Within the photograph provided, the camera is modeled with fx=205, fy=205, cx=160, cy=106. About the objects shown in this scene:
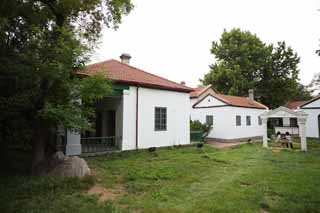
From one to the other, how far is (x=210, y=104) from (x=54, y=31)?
14893mm

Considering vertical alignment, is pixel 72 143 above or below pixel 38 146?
below

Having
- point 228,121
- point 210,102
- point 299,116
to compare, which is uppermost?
point 210,102

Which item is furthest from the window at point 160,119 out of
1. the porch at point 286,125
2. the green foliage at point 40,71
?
the porch at point 286,125

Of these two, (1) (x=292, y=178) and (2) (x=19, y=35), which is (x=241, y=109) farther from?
(2) (x=19, y=35)

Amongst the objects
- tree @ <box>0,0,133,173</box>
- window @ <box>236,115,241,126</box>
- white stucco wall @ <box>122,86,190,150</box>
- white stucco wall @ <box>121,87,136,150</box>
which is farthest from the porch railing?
window @ <box>236,115,241,126</box>

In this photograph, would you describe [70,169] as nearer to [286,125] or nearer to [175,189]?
[175,189]

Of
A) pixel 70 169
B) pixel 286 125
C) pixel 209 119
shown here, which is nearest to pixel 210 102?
pixel 209 119

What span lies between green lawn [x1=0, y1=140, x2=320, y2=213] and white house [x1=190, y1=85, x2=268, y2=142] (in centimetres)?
933

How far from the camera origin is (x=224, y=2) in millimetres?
11148

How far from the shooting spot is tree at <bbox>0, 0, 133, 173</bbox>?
5469 millimetres

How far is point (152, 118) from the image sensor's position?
39.8ft

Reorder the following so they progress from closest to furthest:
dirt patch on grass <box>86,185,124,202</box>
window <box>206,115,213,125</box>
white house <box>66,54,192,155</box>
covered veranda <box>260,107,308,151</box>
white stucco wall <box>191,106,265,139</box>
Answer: dirt patch on grass <box>86,185,124,202</box>
white house <box>66,54,192,155</box>
covered veranda <box>260,107,308,151</box>
white stucco wall <box>191,106,265,139</box>
window <box>206,115,213,125</box>

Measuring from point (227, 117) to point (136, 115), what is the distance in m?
9.19

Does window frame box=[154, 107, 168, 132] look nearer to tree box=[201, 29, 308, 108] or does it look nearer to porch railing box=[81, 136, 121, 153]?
porch railing box=[81, 136, 121, 153]
